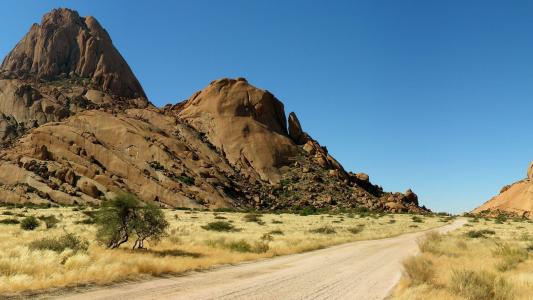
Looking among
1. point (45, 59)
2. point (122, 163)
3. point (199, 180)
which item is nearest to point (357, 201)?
point (199, 180)

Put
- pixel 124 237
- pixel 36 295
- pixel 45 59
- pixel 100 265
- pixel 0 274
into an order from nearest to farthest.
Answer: pixel 36 295
pixel 0 274
pixel 100 265
pixel 124 237
pixel 45 59

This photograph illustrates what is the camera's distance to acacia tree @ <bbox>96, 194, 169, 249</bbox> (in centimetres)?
2258

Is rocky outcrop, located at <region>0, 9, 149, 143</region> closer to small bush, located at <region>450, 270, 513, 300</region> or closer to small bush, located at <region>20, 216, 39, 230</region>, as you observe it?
small bush, located at <region>20, 216, 39, 230</region>

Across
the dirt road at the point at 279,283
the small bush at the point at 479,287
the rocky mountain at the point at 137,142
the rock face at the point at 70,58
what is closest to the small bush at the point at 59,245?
the dirt road at the point at 279,283

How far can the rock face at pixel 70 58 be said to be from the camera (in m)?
134

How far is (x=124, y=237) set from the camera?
23250mm

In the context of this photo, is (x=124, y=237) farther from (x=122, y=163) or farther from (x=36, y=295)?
(x=122, y=163)

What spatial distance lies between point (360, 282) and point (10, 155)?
9102 centimetres

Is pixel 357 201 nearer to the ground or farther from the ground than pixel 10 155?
nearer to the ground

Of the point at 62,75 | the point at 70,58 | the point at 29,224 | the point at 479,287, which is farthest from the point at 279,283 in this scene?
the point at 70,58

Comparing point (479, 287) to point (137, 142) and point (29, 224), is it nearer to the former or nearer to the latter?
point (29, 224)

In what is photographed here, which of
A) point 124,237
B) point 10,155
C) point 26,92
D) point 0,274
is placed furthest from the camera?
point 26,92

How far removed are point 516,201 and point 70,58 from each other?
5369 inches

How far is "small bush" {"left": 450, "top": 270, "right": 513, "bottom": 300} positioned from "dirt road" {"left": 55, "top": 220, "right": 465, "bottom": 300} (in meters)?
2.01
